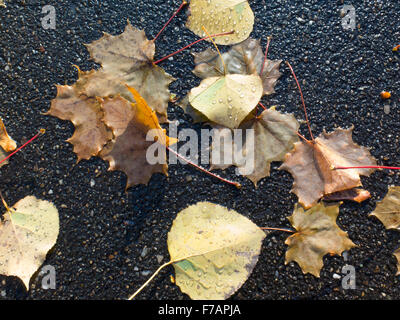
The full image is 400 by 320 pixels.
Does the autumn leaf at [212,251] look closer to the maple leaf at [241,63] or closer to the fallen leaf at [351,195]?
the fallen leaf at [351,195]

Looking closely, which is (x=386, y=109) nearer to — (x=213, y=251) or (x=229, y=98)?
(x=229, y=98)

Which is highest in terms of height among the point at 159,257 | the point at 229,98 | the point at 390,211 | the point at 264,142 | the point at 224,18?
the point at 224,18

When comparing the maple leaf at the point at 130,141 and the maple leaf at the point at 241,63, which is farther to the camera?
the maple leaf at the point at 241,63

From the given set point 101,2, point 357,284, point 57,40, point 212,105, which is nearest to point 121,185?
point 212,105

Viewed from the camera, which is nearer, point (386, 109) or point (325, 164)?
point (325, 164)

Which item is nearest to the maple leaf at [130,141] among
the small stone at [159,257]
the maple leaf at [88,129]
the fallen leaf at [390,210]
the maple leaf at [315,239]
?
the maple leaf at [88,129]

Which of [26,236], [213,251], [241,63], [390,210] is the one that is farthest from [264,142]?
[26,236]

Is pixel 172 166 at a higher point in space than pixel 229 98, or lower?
lower

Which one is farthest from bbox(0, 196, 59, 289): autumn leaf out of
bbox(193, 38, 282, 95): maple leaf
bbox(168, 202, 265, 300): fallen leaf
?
bbox(193, 38, 282, 95): maple leaf
